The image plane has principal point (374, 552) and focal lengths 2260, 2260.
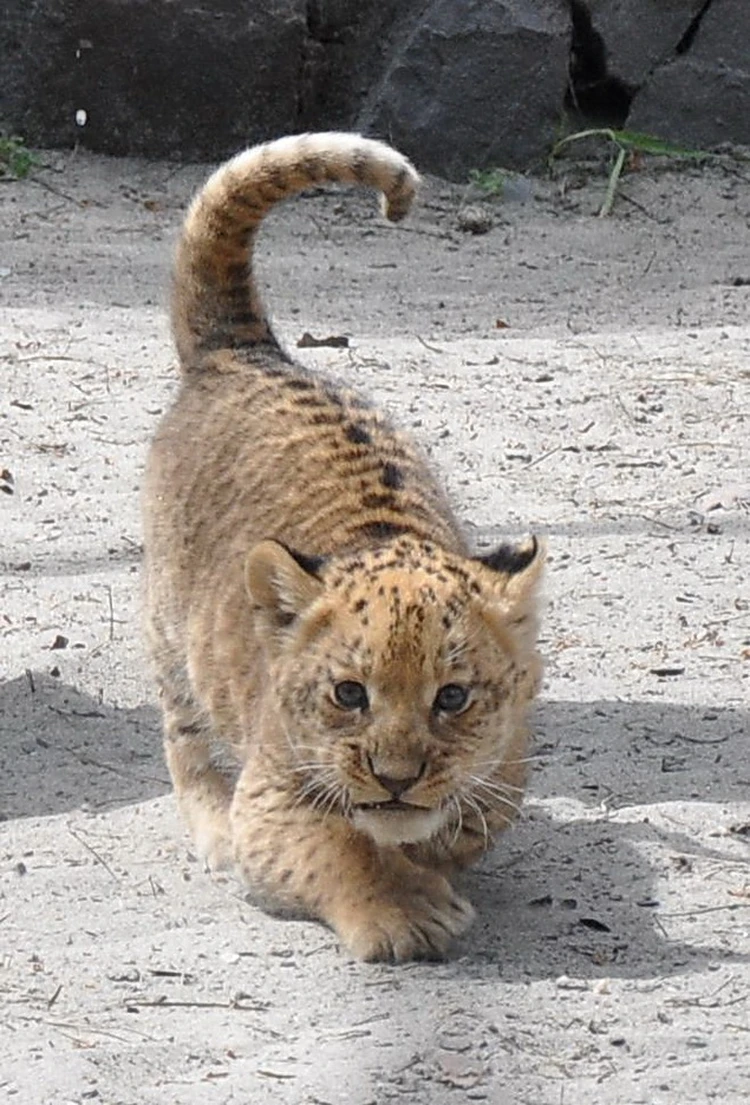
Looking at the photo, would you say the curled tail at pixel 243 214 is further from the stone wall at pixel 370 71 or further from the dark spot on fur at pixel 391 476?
the stone wall at pixel 370 71

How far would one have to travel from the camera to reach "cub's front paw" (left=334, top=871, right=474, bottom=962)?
15.2ft

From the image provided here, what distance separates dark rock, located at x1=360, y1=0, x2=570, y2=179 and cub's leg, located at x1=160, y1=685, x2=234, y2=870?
222 inches

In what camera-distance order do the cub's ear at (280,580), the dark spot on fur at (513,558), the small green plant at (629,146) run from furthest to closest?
the small green plant at (629,146) → the dark spot on fur at (513,558) → the cub's ear at (280,580)

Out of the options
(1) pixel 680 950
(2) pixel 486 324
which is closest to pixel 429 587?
(1) pixel 680 950

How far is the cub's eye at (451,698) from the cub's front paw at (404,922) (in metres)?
0.44

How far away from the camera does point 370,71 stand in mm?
11047

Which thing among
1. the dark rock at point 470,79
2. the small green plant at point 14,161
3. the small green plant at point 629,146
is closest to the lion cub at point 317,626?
the small green plant at point 14,161

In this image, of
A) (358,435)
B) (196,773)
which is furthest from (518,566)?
(196,773)

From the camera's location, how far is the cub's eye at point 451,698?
15.0 feet

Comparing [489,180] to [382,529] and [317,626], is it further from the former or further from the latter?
[317,626]

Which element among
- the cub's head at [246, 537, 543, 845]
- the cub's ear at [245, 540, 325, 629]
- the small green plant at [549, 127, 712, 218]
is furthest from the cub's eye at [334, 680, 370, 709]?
the small green plant at [549, 127, 712, 218]

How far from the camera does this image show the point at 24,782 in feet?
19.0

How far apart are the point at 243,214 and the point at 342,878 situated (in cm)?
201

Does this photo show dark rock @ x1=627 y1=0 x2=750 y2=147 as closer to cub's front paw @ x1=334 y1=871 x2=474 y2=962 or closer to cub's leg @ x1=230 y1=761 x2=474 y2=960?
cub's leg @ x1=230 y1=761 x2=474 y2=960
